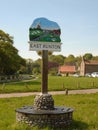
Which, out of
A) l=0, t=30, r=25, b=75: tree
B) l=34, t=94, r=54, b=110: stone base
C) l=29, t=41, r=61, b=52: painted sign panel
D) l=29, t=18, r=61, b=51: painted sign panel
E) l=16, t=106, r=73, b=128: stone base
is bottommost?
l=16, t=106, r=73, b=128: stone base

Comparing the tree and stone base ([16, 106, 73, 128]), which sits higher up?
the tree

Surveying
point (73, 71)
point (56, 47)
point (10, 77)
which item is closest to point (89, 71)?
point (73, 71)

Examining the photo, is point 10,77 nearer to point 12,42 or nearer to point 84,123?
point 12,42

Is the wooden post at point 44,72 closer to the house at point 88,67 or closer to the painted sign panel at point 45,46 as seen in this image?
the painted sign panel at point 45,46

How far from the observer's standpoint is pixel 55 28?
47.4ft

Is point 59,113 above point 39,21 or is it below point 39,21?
below

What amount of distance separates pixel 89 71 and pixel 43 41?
159 metres

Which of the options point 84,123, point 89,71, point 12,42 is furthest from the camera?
point 89,71

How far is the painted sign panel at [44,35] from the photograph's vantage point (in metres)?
14.2

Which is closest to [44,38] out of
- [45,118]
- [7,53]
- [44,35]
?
[44,35]

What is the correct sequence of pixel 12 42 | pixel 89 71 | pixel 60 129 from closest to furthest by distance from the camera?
pixel 60 129 < pixel 12 42 < pixel 89 71

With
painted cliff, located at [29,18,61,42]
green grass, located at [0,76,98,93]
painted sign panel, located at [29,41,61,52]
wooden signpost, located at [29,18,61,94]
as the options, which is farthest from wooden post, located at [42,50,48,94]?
green grass, located at [0,76,98,93]

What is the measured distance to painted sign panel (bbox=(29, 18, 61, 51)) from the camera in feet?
46.6

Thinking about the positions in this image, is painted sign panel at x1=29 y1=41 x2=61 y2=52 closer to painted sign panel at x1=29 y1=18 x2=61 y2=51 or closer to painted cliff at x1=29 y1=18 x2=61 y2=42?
painted sign panel at x1=29 y1=18 x2=61 y2=51
